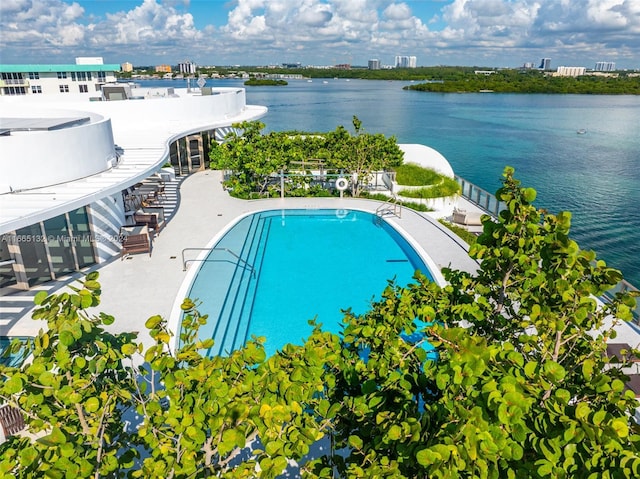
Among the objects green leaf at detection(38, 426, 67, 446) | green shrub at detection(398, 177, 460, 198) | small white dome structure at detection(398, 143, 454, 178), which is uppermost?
green leaf at detection(38, 426, 67, 446)

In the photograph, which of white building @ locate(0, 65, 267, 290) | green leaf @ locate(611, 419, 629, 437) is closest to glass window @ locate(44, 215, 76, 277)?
white building @ locate(0, 65, 267, 290)

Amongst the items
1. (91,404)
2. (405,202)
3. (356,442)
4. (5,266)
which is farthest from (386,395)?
(405,202)

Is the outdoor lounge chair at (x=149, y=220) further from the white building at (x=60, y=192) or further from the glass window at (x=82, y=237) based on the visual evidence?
the glass window at (x=82, y=237)

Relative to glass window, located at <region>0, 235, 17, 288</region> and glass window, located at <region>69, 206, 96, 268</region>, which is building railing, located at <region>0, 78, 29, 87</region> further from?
glass window, located at <region>0, 235, 17, 288</region>

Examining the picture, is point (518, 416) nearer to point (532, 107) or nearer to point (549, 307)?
point (549, 307)

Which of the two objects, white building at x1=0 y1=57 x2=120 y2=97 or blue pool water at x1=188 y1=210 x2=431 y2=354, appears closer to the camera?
blue pool water at x1=188 y1=210 x2=431 y2=354

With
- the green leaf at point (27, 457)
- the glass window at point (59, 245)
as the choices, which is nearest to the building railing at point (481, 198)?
the glass window at point (59, 245)

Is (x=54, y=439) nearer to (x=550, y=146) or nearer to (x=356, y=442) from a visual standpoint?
(x=356, y=442)
